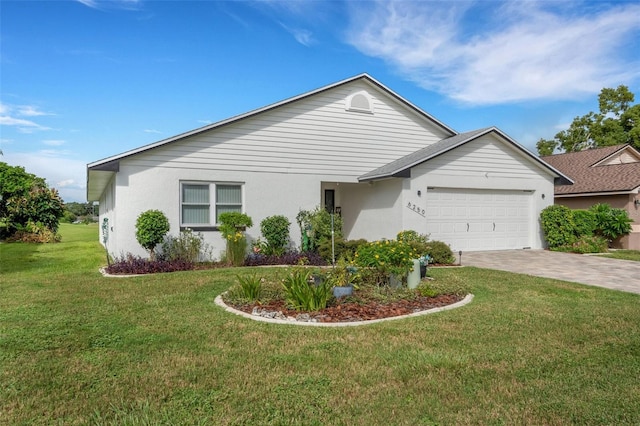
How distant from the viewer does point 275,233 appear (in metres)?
13.6

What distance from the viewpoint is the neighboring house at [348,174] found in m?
13.0

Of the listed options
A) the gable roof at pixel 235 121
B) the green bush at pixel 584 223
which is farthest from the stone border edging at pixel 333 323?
the green bush at pixel 584 223

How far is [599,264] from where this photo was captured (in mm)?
12508

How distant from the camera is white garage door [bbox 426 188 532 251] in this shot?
50.1ft

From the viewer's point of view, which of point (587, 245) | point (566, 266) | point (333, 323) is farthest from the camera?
point (587, 245)

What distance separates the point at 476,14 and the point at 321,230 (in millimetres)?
8600

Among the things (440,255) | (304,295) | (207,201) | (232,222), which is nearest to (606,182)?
(440,255)

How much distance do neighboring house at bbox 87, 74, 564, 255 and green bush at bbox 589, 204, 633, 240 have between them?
2.34m

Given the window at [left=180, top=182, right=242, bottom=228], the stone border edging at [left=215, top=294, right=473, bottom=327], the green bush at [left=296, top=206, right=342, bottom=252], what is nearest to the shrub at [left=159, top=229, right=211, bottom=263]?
the window at [left=180, top=182, right=242, bottom=228]

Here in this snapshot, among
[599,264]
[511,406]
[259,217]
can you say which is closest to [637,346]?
[511,406]

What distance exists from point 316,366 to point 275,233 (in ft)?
30.7

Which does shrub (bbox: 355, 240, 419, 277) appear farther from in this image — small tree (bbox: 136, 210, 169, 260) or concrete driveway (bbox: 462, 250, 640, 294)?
small tree (bbox: 136, 210, 169, 260)

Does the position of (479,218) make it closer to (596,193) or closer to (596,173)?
(596,193)

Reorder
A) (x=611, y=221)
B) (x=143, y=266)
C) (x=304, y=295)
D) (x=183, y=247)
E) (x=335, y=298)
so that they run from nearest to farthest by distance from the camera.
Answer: (x=304, y=295), (x=335, y=298), (x=143, y=266), (x=183, y=247), (x=611, y=221)
